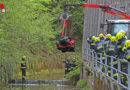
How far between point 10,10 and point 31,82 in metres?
8.38

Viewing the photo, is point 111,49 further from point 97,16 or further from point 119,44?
point 97,16

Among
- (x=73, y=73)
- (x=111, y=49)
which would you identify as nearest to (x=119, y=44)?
(x=111, y=49)

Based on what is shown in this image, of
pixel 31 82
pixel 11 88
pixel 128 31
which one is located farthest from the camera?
pixel 31 82

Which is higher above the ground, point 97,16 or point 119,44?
point 97,16

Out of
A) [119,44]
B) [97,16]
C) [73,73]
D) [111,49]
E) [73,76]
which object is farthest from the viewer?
[73,73]

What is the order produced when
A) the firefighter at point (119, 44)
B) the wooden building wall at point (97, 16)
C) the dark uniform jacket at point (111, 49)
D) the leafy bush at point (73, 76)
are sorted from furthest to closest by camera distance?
the leafy bush at point (73, 76)
the wooden building wall at point (97, 16)
the dark uniform jacket at point (111, 49)
the firefighter at point (119, 44)

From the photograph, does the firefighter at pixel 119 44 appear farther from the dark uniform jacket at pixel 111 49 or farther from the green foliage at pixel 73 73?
the green foliage at pixel 73 73

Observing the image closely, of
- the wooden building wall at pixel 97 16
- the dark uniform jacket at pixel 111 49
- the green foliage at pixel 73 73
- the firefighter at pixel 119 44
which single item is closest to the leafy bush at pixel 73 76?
the green foliage at pixel 73 73

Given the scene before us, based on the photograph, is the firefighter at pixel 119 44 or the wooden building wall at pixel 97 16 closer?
the firefighter at pixel 119 44

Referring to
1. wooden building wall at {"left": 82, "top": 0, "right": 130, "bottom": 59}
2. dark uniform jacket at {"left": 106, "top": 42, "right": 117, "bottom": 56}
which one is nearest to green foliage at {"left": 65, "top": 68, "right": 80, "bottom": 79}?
wooden building wall at {"left": 82, "top": 0, "right": 130, "bottom": 59}

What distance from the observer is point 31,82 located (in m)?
25.9

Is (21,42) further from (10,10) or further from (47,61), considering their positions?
(47,61)

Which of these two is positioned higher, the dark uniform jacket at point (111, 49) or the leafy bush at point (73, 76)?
the dark uniform jacket at point (111, 49)

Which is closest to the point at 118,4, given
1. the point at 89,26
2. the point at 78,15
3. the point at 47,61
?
the point at 89,26
